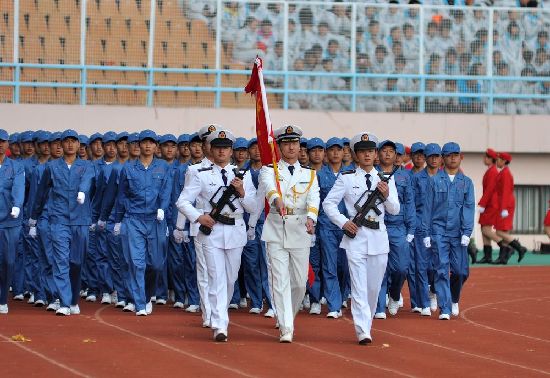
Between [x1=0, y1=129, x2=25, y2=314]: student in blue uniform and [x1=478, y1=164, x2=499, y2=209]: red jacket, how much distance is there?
13985mm

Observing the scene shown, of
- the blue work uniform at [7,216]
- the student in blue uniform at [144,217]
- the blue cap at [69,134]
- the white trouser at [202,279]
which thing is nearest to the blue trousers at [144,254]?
the student in blue uniform at [144,217]

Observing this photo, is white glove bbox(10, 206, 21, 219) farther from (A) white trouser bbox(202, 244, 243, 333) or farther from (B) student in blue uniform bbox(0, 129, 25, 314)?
(A) white trouser bbox(202, 244, 243, 333)

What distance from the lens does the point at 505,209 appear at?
30.6 meters

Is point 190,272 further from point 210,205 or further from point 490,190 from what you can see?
point 490,190

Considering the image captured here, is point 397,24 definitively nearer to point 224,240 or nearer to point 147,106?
point 147,106

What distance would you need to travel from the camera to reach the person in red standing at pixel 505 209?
1199 inches

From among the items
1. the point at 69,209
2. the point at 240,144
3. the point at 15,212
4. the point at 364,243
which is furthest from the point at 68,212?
the point at 364,243

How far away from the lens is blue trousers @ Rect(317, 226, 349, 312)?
19.0 meters

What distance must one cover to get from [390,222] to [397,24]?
1276 cm

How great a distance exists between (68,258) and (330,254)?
3.23 metres

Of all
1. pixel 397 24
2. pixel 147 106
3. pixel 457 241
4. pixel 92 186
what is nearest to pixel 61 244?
pixel 92 186

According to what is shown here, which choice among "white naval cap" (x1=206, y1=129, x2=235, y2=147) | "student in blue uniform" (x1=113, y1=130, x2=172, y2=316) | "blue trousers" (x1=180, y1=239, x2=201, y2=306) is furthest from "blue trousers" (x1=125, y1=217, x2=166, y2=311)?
"white naval cap" (x1=206, y1=129, x2=235, y2=147)

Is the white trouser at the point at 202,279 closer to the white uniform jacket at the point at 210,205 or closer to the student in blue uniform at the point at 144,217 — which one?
the white uniform jacket at the point at 210,205

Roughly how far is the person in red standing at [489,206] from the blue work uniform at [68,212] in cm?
1346
